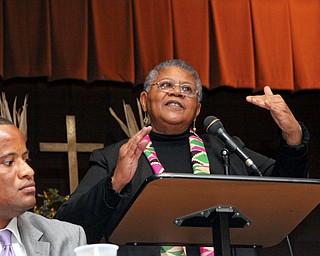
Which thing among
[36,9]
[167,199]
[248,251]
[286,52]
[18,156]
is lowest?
[248,251]

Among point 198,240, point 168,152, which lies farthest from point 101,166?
point 198,240

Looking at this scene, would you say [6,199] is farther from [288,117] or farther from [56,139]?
[56,139]

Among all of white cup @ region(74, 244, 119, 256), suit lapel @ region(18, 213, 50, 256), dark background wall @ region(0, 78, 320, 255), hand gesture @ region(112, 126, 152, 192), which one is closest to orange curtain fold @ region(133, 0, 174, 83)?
dark background wall @ region(0, 78, 320, 255)

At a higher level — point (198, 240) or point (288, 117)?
point (288, 117)

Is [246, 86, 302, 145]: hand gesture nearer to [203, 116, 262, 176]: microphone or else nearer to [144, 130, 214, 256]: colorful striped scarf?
[203, 116, 262, 176]: microphone

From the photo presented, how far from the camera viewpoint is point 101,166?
330 centimetres

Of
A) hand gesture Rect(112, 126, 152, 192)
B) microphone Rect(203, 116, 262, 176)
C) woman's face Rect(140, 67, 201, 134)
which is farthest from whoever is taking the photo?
woman's face Rect(140, 67, 201, 134)

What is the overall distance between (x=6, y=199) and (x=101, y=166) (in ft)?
2.59

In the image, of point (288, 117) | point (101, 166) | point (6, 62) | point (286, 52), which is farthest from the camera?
point (286, 52)

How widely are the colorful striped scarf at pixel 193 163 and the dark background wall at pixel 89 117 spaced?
215 centimetres

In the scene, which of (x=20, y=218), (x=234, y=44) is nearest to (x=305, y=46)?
(x=234, y=44)

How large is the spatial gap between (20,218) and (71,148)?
267 cm

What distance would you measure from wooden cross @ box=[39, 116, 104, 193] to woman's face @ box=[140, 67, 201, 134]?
188 cm

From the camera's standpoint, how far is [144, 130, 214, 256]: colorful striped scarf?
3088 millimetres
